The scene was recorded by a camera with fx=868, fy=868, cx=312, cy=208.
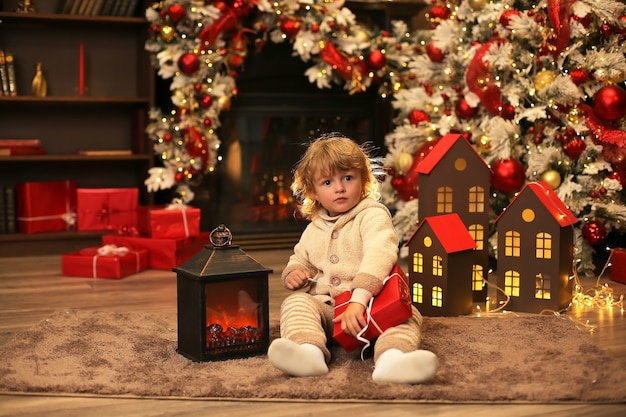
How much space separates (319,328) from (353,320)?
0.39 feet

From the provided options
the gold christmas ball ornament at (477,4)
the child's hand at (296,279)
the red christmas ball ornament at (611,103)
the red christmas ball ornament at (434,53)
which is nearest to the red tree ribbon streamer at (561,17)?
the red christmas ball ornament at (611,103)

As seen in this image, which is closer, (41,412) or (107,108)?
(41,412)

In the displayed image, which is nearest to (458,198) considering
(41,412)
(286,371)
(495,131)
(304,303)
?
(495,131)

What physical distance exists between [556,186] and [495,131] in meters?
0.36

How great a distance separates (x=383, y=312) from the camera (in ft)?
7.60

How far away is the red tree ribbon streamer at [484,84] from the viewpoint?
3.94 m

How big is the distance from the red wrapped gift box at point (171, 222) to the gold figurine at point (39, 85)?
975mm

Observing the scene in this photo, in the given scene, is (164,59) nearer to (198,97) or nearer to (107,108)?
(198,97)

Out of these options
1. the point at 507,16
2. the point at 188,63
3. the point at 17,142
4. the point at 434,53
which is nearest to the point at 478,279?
the point at 507,16

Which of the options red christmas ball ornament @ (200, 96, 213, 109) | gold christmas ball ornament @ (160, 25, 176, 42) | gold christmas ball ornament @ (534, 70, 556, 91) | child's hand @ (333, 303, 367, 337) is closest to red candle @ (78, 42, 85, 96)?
gold christmas ball ornament @ (160, 25, 176, 42)

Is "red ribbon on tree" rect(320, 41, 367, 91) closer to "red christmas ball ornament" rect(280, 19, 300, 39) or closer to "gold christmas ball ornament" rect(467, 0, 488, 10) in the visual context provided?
"red christmas ball ornament" rect(280, 19, 300, 39)

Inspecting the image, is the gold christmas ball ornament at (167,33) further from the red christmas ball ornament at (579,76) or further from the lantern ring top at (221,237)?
the lantern ring top at (221,237)

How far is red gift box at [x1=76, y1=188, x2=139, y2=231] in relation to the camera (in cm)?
470

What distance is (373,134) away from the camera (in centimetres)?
501
